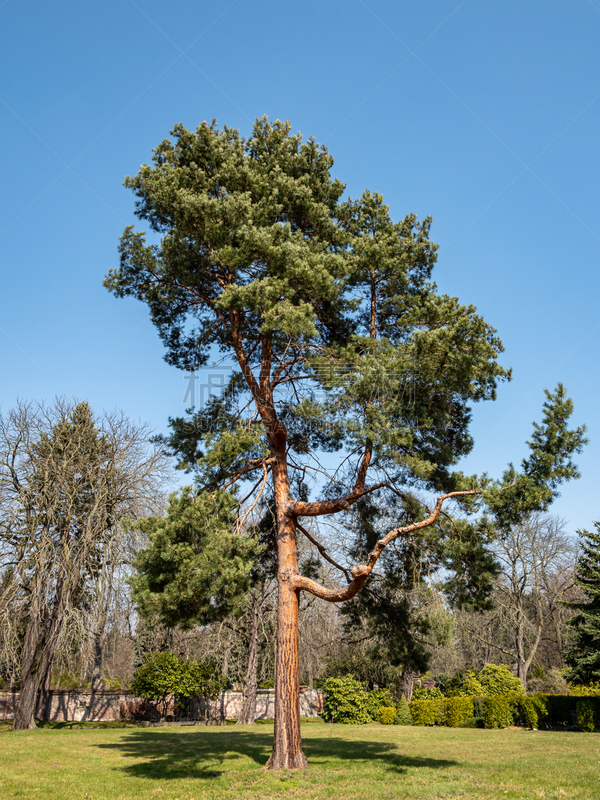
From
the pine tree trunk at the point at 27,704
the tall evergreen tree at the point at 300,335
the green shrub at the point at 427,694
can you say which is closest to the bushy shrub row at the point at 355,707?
the green shrub at the point at 427,694

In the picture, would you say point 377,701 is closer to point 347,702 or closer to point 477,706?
point 347,702

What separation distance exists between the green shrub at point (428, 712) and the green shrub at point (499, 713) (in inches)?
95.7

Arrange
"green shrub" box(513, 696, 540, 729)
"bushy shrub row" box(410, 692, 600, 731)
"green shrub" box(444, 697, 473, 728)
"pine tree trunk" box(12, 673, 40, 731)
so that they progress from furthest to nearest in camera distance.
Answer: "green shrub" box(444, 697, 473, 728) → "green shrub" box(513, 696, 540, 729) → "pine tree trunk" box(12, 673, 40, 731) → "bushy shrub row" box(410, 692, 600, 731)

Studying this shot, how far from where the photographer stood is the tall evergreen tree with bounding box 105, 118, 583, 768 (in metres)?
9.16

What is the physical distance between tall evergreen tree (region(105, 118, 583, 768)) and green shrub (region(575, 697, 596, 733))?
1204 cm

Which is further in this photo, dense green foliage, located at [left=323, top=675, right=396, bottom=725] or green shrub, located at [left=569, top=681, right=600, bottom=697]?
dense green foliage, located at [left=323, top=675, right=396, bottom=725]

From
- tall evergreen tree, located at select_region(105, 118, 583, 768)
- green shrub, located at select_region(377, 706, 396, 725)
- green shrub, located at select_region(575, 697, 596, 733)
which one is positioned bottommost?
green shrub, located at select_region(377, 706, 396, 725)

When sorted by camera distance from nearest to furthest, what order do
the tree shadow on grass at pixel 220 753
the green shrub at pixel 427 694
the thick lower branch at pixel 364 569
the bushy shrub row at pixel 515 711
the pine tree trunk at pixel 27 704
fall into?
the thick lower branch at pixel 364 569
the tree shadow on grass at pixel 220 753
the bushy shrub row at pixel 515 711
the pine tree trunk at pixel 27 704
the green shrub at pixel 427 694

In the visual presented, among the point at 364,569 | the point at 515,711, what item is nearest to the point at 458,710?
the point at 515,711

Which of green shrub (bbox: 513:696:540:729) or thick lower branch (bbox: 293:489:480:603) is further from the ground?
thick lower branch (bbox: 293:489:480:603)

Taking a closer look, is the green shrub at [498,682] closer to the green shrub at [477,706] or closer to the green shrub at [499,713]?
the green shrub at [477,706]

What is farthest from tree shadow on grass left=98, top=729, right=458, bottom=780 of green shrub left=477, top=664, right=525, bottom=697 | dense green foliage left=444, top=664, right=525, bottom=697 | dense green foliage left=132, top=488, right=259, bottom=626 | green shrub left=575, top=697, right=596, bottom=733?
green shrub left=477, top=664, right=525, bottom=697

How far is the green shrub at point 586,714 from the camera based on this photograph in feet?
56.2

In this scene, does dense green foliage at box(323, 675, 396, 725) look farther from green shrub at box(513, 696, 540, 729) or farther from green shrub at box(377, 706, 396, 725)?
green shrub at box(513, 696, 540, 729)
